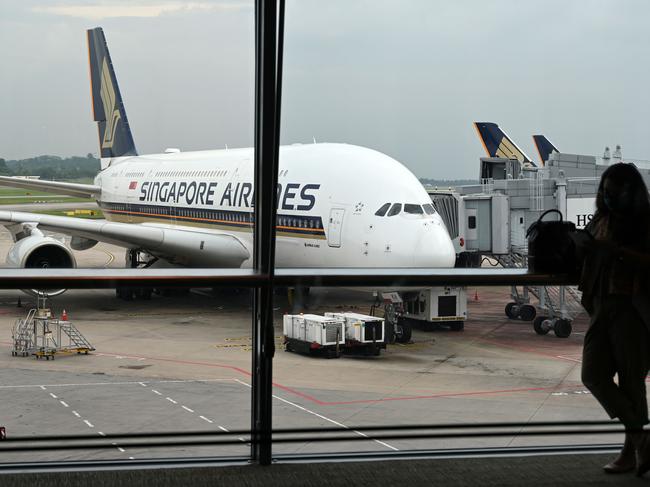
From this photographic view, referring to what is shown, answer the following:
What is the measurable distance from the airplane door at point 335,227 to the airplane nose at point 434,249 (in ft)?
3.36

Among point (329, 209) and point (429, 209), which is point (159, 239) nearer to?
point (329, 209)

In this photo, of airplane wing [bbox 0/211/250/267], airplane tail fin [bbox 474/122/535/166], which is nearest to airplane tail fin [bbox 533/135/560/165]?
airplane tail fin [bbox 474/122/535/166]

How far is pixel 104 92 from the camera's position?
664 cm

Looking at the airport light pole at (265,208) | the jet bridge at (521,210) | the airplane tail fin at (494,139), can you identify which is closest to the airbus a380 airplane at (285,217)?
the jet bridge at (521,210)

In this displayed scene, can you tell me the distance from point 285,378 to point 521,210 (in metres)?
3.37

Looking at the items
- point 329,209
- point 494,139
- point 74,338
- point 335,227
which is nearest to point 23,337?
point 74,338

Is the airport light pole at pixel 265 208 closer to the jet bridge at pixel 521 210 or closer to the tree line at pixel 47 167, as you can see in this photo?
the tree line at pixel 47 167

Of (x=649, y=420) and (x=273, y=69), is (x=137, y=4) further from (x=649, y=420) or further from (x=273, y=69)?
(x=649, y=420)

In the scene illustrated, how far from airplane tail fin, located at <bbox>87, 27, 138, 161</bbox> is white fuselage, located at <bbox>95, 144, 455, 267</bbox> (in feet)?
4.13

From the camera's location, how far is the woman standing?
110 inches

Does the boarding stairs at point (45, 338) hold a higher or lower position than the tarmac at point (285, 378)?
higher

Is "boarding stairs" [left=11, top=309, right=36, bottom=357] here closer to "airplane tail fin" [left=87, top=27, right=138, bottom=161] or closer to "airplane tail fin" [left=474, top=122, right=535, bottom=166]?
"airplane tail fin" [left=87, top=27, right=138, bottom=161]

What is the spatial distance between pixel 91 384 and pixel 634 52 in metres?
3.68

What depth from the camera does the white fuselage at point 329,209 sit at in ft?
30.8
